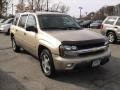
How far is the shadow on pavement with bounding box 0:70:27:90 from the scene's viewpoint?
534cm

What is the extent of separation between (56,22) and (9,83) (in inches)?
96.9

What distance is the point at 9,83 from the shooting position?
18.6ft

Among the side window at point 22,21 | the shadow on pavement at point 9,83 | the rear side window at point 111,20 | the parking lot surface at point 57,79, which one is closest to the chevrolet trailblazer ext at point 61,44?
the parking lot surface at point 57,79

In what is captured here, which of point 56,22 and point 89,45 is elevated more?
point 56,22

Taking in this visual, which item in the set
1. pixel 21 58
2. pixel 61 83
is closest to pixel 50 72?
pixel 61 83

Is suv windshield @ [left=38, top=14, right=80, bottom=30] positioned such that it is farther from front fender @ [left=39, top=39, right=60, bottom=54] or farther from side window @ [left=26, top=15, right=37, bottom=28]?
front fender @ [left=39, top=39, right=60, bottom=54]

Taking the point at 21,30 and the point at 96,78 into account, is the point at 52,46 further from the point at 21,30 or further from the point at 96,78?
the point at 21,30

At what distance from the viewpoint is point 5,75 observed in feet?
20.9

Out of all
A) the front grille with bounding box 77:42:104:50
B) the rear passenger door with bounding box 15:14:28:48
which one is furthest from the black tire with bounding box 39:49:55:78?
the rear passenger door with bounding box 15:14:28:48

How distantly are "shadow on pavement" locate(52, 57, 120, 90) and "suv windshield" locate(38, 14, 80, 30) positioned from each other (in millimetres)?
1458

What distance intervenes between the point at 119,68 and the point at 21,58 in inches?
144

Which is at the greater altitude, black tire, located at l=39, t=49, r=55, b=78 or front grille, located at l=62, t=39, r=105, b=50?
front grille, located at l=62, t=39, r=105, b=50

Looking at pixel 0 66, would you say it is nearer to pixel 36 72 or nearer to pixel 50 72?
pixel 36 72

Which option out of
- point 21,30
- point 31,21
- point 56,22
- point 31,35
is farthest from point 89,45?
point 21,30
